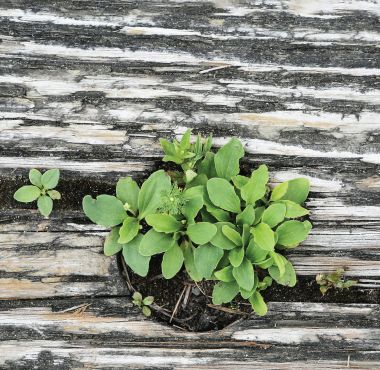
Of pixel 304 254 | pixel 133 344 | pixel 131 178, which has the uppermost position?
pixel 131 178

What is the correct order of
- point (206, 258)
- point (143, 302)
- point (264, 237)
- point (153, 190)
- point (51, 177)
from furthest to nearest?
point (143, 302) < point (51, 177) < point (153, 190) < point (206, 258) < point (264, 237)

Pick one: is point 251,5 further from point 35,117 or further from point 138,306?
point 138,306

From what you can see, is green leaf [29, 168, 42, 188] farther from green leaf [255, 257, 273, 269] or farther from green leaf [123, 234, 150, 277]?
green leaf [255, 257, 273, 269]

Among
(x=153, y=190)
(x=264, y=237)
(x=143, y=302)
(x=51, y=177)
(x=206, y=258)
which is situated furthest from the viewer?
(x=143, y=302)

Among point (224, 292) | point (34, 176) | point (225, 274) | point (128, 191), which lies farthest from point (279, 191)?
point (34, 176)

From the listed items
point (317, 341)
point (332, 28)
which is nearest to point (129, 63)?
point (332, 28)

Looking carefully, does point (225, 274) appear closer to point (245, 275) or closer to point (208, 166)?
point (245, 275)

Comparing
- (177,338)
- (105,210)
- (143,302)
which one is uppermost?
(105,210)
